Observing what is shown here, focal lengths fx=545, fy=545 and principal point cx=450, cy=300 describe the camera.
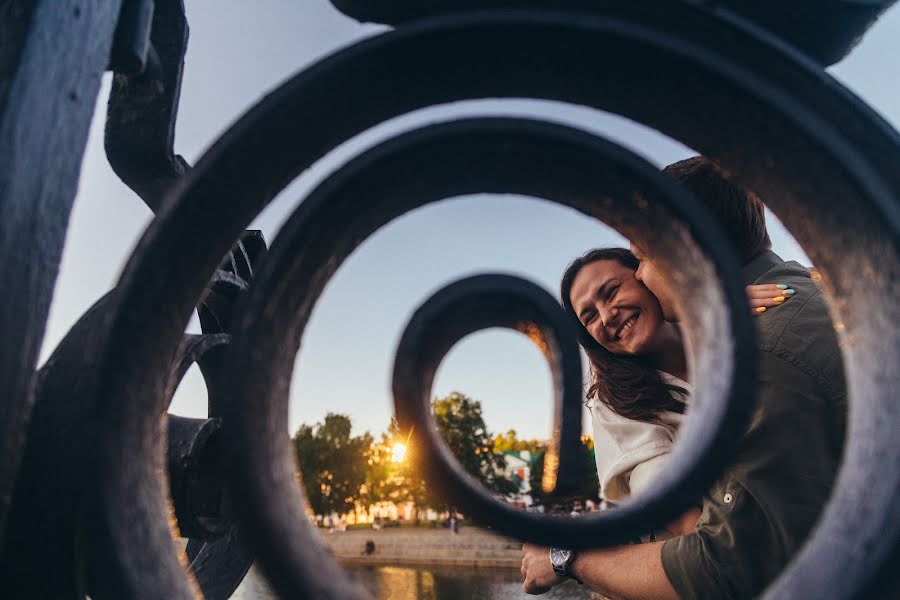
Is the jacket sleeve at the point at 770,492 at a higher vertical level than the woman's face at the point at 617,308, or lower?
lower

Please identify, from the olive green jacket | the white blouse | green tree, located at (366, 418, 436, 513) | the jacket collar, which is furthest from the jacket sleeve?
green tree, located at (366, 418, 436, 513)

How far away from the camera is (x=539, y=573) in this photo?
182cm

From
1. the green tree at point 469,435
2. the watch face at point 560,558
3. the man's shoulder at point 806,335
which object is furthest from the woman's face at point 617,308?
the green tree at point 469,435

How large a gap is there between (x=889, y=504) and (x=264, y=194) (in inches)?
32.4

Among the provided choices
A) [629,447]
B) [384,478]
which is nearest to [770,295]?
[629,447]

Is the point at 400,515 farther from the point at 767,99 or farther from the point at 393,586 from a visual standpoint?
the point at 767,99

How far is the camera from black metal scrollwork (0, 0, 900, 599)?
639 millimetres

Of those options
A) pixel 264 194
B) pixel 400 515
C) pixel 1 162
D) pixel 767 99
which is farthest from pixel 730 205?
pixel 400 515

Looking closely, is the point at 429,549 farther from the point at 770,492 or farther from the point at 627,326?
the point at 770,492

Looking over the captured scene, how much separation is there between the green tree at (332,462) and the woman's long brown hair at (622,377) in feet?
121

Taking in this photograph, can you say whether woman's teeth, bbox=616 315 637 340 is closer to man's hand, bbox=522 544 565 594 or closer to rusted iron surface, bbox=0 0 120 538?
man's hand, bbox=522 544 565 594

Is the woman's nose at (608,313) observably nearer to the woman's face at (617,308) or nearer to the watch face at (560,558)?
the woman's face at (617,308)

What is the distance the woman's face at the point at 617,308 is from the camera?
2.05 m

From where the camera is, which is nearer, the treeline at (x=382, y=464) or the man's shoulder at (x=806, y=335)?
the man's shoulder at (x=806, y=335)
